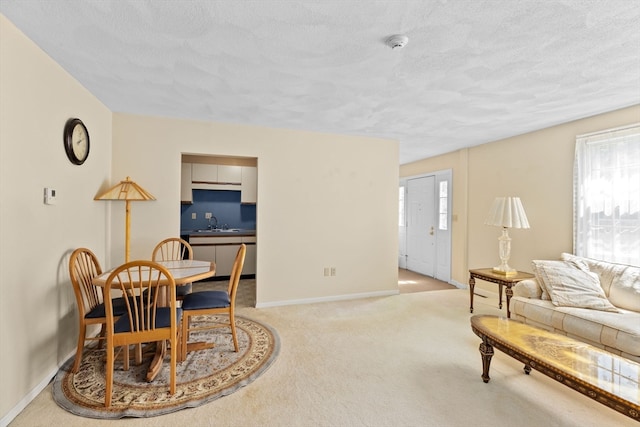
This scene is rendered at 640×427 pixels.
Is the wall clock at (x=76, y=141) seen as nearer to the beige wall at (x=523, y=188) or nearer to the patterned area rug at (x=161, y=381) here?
the patterned area rug at (x=161, y=381)

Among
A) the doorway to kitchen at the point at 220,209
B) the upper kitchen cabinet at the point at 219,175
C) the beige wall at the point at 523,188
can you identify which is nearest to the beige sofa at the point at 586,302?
the beige wall at the point at 523,188

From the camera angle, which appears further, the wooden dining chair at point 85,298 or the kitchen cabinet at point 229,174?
the kitchen cabinet at point 229,174

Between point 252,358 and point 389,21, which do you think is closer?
point 389,21

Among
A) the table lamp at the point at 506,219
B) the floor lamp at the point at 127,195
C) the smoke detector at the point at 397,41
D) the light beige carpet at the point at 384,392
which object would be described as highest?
the smoke detector at the point at 397,41

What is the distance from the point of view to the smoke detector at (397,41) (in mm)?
1974

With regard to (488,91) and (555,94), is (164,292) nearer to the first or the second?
(488,91)

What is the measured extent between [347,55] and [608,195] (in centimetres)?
322

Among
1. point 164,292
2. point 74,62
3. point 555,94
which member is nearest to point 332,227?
point 164,292

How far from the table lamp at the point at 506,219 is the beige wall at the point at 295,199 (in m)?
1.41

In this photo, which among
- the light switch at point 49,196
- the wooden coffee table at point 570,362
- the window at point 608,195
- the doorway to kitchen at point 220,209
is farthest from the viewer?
the doorway to kitchen at point 220,209

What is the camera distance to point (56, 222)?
241 cm

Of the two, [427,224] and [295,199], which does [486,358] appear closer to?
[295,199]

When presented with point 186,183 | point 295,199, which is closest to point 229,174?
point 186,183

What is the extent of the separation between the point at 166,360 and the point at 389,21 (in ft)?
9.93
